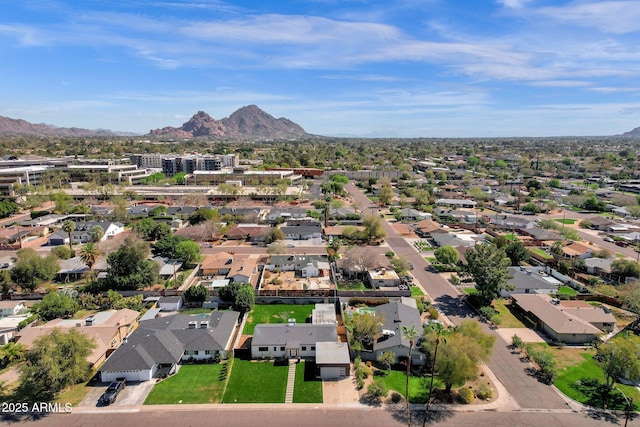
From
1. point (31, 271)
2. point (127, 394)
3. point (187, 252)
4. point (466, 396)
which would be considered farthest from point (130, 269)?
point (466, 396)

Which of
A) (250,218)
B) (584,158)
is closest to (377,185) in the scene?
(250,218)

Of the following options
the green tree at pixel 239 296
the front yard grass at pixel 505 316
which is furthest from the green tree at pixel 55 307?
the front yard grass at pixel 505 316

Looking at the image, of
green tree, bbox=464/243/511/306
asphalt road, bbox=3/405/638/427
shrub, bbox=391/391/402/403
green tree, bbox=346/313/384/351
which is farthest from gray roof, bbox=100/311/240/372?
green tree, bbox=464/243/511/306

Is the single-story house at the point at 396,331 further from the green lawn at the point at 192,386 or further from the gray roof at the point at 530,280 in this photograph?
the gray roof at the point at 530,280

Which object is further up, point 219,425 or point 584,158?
point 584,158

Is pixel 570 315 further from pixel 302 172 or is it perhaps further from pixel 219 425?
pixel 302 172

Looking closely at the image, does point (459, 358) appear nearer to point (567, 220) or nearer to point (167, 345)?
point (167, 345)
